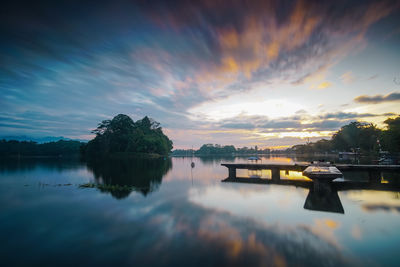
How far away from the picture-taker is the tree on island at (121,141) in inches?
4139

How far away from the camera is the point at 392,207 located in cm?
1470

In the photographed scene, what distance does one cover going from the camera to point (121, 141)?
359ft

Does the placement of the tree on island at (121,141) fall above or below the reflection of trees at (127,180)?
above

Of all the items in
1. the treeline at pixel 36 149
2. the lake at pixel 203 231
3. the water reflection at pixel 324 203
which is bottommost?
the lake at pixel 203 231

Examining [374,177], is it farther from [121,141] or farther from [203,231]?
[121,141]

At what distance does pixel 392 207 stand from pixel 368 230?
22.3 feet

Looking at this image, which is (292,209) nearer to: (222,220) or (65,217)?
(222,220)

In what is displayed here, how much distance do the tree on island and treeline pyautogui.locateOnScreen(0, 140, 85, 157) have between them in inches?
2890

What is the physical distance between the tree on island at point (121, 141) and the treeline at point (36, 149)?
241 ft

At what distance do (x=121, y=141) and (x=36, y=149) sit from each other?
124m

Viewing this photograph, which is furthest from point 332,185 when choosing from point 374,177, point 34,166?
point 34,166

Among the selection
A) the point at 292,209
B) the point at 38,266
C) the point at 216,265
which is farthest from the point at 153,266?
the point at 292,209

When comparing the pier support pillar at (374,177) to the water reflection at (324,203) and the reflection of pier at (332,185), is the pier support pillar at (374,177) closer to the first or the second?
the reflection of pier at (332,185)

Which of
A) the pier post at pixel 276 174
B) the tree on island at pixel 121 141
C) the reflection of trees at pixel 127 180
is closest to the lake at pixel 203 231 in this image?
the reflection of trees at pixel 127 180
